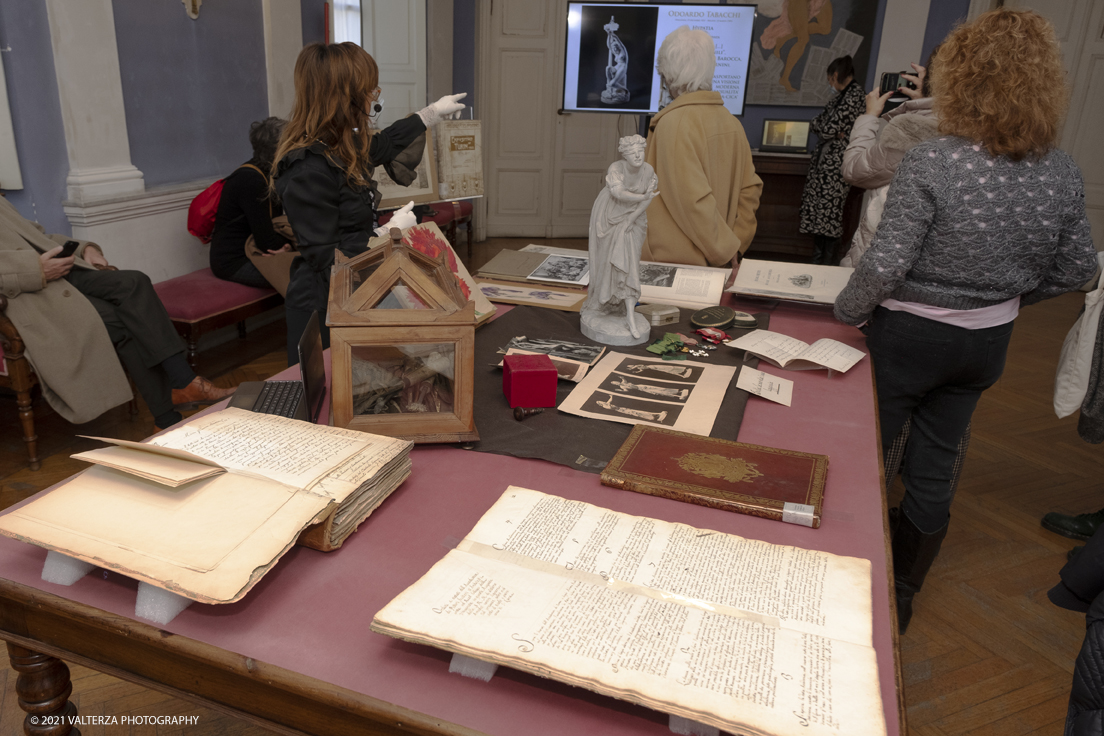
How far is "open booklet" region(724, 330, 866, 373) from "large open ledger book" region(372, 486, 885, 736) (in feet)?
2.78

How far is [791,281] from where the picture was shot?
2332mm

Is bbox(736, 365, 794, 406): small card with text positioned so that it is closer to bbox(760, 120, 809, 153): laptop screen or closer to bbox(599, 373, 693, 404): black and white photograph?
bbox(599, 373, 693, 404): black and white photograph

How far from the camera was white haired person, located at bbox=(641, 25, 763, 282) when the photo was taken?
2.43m

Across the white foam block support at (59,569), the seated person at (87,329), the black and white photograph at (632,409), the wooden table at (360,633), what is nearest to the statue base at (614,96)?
the seated person at (87,329)

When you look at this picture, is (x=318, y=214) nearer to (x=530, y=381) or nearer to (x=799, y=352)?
(x=530, y=381)

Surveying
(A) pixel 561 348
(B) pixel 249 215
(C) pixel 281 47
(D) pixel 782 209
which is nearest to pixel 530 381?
(A) pixel 561 348

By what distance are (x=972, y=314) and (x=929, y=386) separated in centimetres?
21

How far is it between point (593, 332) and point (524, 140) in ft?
20.3

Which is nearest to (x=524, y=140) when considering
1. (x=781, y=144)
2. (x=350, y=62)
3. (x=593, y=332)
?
(x=781, y=144)

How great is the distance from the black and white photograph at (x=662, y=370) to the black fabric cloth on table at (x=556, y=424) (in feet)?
0.11

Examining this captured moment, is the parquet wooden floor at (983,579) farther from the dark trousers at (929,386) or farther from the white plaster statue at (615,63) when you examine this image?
the white plaster statue at (615,63)

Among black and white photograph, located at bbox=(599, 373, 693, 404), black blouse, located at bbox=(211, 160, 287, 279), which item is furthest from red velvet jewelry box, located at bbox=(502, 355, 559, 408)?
black blouse, located at bbox=(211, 160, 287, 279)

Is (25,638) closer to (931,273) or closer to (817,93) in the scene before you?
(931,273)

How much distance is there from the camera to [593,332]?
1.87 metres
